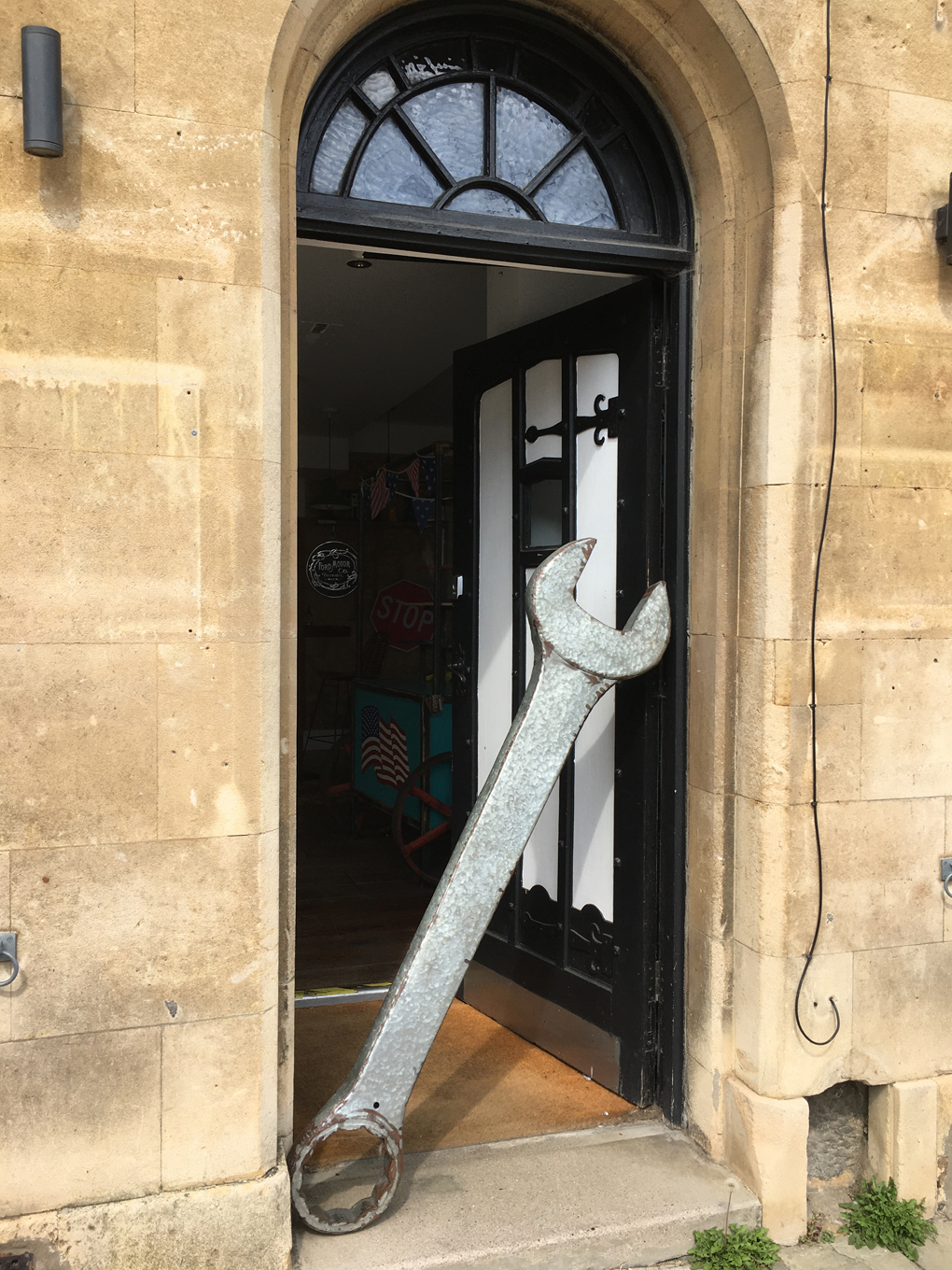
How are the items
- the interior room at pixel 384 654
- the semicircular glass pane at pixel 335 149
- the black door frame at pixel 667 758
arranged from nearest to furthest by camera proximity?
the semicircular glass pane at pixel 335 149, the black door frame at pixel 667 758, the interior room at pixel 384 654

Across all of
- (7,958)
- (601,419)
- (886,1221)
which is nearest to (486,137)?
(601,419)

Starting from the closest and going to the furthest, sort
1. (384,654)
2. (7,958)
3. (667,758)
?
(7,958)
(667,758)
(384,654)

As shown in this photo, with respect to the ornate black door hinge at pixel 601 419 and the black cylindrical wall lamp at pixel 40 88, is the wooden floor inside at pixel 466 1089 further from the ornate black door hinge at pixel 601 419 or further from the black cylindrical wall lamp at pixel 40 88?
the black cylindrical wall lamp at pixel 40 88

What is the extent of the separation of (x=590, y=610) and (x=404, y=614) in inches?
230

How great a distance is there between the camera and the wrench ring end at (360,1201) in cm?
272

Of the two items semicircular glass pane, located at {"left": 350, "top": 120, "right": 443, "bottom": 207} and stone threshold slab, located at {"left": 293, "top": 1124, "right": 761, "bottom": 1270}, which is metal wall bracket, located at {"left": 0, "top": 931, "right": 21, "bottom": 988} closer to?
stone threshold slab, located at {"left": 293, "top": 1124, "right": 761, "bottom": 1270}

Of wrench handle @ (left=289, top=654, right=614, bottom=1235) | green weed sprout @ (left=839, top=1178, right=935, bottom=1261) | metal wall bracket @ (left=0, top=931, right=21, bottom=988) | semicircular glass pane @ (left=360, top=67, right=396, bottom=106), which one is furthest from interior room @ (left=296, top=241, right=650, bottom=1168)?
metal wall bracket @ (left=0, top=931, right=21, bottom=988)

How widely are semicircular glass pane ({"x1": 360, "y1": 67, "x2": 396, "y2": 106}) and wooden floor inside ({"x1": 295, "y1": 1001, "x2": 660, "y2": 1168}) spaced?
124 inches

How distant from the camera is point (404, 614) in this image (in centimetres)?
947

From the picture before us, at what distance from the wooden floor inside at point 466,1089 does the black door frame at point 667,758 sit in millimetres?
219

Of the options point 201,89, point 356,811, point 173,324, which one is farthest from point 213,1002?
point 356,811

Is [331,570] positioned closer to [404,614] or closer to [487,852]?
[404,614]

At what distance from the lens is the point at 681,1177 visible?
3.05 meters

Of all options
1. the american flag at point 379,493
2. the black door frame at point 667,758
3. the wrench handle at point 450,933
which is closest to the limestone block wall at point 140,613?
the wrench handle at point 450,933
